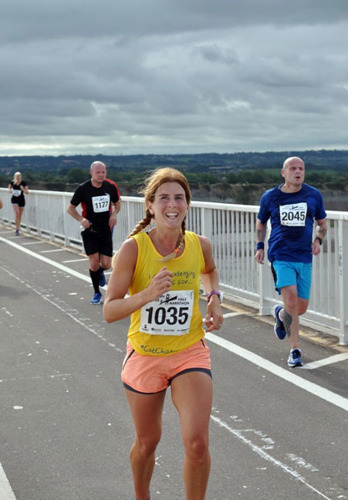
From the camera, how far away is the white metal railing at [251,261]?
8023mm

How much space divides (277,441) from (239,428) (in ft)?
1.22

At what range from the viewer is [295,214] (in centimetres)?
754

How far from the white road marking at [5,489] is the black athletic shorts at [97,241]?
659 centimetres

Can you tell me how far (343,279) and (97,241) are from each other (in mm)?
4421

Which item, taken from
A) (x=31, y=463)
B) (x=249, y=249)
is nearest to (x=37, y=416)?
(x=31, y=463)

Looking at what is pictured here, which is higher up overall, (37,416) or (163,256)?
(163,256)

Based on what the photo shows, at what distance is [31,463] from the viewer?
197 inches

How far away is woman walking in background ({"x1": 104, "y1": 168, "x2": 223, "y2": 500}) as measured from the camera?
381cm

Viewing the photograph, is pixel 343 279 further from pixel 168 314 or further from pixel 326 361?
pixel 168 314

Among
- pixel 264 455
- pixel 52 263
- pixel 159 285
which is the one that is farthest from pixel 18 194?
pixel 159 285

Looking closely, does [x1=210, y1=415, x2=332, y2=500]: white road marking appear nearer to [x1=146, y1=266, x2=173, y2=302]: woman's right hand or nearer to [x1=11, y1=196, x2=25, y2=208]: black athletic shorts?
[x1=146, y1=266, x2=173, y2=302]: woman's right hand

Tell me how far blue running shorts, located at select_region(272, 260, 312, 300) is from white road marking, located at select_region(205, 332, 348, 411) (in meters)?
0.74

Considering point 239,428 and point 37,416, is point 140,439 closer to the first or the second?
point 239,428

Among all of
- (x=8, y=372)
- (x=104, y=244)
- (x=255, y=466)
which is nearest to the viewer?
(x=255, y=466)
